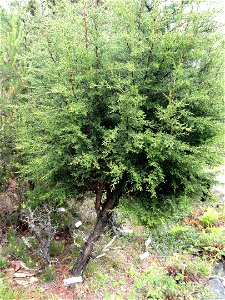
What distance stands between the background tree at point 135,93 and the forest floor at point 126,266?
948 millimetres

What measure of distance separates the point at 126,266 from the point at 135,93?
10.5ft

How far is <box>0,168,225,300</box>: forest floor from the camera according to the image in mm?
3884

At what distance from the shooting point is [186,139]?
10.8ft

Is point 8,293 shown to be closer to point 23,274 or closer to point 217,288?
point 23,274

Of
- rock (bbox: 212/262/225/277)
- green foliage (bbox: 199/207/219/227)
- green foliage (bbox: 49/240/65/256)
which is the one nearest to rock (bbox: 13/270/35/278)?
green foliage (bbox: 49/240/65/256)

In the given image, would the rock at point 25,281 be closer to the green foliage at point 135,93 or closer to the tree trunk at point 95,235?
the tree trunk at point 95,235

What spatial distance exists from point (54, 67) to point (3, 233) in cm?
320

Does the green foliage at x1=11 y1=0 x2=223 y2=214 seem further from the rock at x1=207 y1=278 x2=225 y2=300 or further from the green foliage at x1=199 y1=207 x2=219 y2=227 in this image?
the green foliage at x1=199 y1=207 x2=219 y2=227

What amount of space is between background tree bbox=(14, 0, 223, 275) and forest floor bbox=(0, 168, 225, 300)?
948 millimetres

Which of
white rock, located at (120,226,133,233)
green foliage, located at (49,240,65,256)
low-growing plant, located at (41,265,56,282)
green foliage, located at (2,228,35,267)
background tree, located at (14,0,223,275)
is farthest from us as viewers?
white rock, located at (120,226,133,233)

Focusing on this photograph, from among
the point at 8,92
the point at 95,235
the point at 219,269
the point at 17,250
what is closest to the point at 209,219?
the point at 219,269

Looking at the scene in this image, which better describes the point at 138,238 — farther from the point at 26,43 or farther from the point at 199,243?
the point at 26,43

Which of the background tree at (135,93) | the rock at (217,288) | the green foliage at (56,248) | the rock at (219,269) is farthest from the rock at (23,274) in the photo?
the rock at (219,269)

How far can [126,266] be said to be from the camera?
15.4 ft
